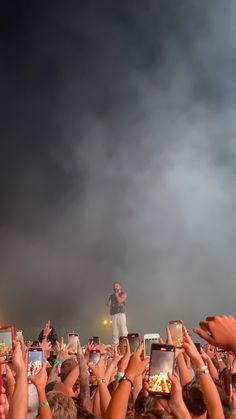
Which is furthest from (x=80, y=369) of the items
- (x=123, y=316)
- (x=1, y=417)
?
(x=123, y=316)

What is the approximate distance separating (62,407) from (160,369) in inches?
35.7

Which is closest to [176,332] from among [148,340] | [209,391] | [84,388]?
[148,340]

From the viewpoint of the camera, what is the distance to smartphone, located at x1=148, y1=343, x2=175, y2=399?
3.61 m

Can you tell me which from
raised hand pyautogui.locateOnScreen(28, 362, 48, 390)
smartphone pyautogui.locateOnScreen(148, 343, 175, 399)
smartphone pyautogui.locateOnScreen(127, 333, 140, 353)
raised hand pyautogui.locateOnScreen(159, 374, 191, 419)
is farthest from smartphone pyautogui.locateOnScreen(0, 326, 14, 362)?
smartphone pyautogui.locateOnScreen(127, 333, 140, 353)

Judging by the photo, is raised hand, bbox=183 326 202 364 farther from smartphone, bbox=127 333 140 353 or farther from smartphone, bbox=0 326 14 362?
smartphone, bbox=127 333 140 353

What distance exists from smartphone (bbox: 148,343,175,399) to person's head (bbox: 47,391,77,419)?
0.67 m

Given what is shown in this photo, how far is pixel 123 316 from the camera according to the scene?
48.2 ft

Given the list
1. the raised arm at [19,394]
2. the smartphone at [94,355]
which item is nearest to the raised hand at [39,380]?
the raised arm at [19,394]

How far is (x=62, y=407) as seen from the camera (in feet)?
11.5

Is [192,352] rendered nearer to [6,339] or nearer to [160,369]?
[160,369]

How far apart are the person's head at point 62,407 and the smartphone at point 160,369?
0.67 meters

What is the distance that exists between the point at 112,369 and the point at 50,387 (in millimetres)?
761

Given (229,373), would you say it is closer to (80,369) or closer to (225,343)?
(80,369)

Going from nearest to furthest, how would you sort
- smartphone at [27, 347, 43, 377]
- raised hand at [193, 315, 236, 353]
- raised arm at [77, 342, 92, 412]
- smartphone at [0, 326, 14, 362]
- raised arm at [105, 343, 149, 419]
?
raised hand at [193, 315, 236, 353] < raised arm at [105, 343, 149, 419] < smartphone at [0, 326, 14, 362] < raised arm at [77, 342, 92, 412] < smartphone at [27, 347, 43, 377]
